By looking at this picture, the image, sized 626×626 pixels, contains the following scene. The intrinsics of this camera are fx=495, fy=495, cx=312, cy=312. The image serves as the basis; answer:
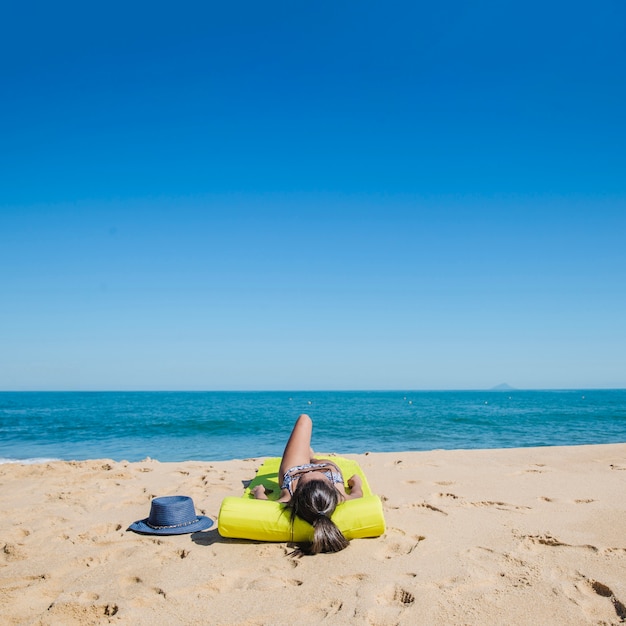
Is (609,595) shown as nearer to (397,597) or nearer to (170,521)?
(397,597)

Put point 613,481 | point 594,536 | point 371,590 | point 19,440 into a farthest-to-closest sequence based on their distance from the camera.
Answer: point 19,440 → point 613,481 → point 594,536 → point 371,590

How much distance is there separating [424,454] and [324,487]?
19.1 ft

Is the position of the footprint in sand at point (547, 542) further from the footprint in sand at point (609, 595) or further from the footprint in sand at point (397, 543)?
the footprint in sand at point (397, 543)

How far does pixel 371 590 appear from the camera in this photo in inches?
137

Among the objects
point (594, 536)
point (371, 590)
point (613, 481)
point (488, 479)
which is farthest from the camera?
point (488, 479)

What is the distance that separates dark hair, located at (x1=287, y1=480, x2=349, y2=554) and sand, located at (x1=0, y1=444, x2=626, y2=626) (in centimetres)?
13

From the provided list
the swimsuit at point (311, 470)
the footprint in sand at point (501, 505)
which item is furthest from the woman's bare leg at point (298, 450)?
the footprint in sand at point (501, 505)

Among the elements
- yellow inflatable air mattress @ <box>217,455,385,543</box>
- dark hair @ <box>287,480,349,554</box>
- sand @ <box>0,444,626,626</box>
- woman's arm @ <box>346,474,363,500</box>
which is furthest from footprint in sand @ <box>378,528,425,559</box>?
woman's arm @ <box>346,474,363,500</box>

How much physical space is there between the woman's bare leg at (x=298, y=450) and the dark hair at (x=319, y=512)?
1.14m

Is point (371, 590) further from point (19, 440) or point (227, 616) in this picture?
point (19, 440)

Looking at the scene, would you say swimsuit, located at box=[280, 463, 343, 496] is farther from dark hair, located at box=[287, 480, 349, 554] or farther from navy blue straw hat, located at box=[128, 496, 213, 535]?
navy blue straw hat, located at box=[128, 496, 213, 535]

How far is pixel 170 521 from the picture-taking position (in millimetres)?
4996

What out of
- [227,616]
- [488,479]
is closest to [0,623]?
[227,616]

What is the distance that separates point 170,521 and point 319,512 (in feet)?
5.32
